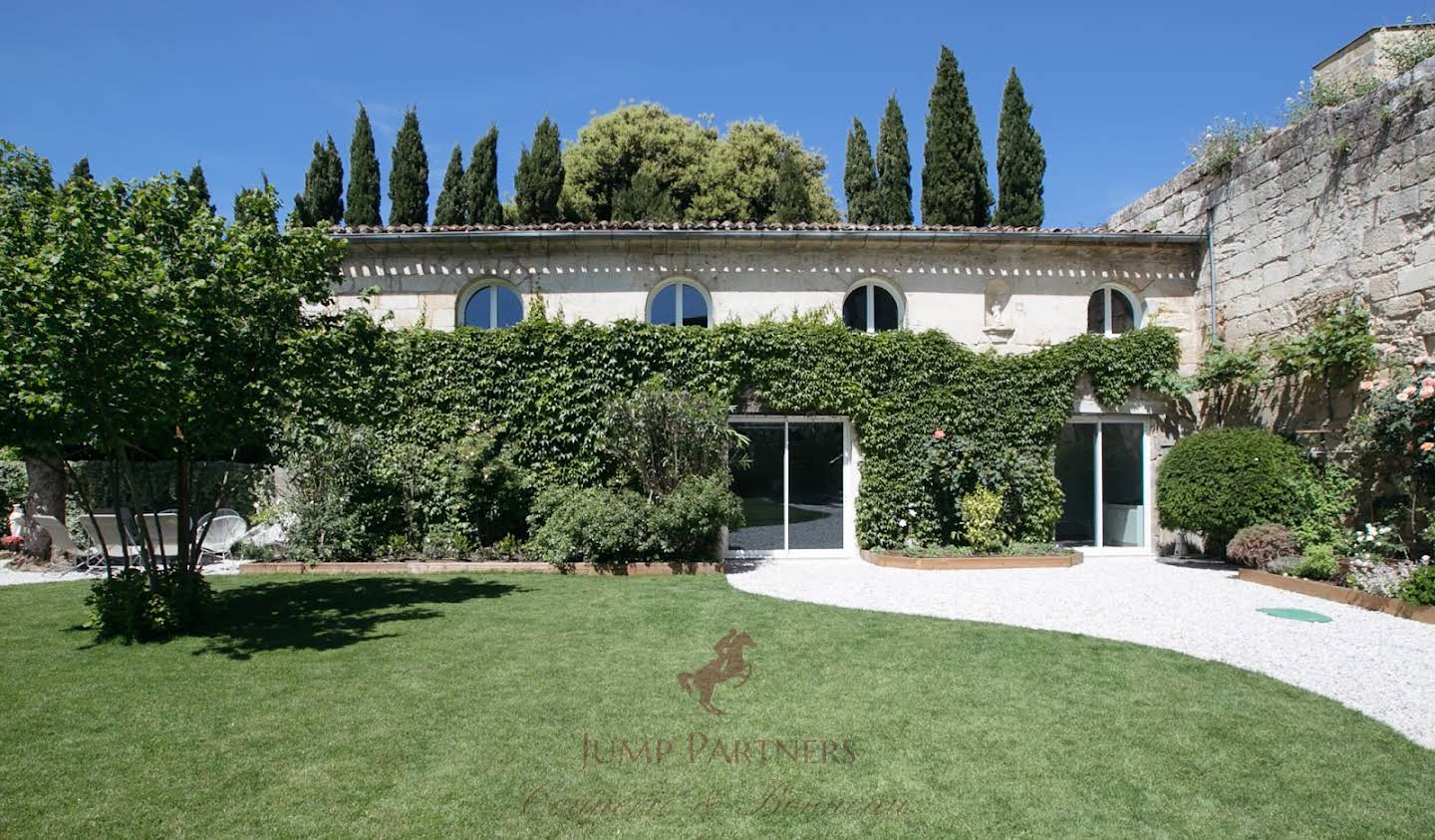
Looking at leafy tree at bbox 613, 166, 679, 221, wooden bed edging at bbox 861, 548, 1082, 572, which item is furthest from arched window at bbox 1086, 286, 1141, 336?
leafy tree at bbox 613, 166, 679, 221

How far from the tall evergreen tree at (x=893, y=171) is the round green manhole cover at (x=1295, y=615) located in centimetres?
1650

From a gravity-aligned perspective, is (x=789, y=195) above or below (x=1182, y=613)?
above

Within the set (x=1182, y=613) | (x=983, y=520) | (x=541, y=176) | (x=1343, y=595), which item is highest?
(x=541, y=176)

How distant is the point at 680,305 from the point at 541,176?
12.7 metres

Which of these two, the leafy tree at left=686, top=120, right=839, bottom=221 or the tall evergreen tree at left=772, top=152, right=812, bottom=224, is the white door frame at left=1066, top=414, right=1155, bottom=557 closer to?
the tall evergreen tree at left=772, top=152, right=812, bottom=224

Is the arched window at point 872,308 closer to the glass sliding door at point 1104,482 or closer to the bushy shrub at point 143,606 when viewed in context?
the glass sliding door at point 1104,482

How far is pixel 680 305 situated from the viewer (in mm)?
13602

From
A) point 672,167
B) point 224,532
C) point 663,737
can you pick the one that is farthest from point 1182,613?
point 672,167

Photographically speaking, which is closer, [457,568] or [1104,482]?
[457,568]

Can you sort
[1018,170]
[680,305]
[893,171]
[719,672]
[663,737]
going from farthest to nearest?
[893,171], [1018,170], [680,305], [719,672], [663,737]

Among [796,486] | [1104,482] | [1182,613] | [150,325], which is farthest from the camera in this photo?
[1104,482]

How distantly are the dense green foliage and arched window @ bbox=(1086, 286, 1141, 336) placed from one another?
15.3 metres

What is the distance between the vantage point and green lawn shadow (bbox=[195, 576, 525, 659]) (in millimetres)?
6957

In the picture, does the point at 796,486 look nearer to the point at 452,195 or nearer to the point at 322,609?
the point at 322,609
